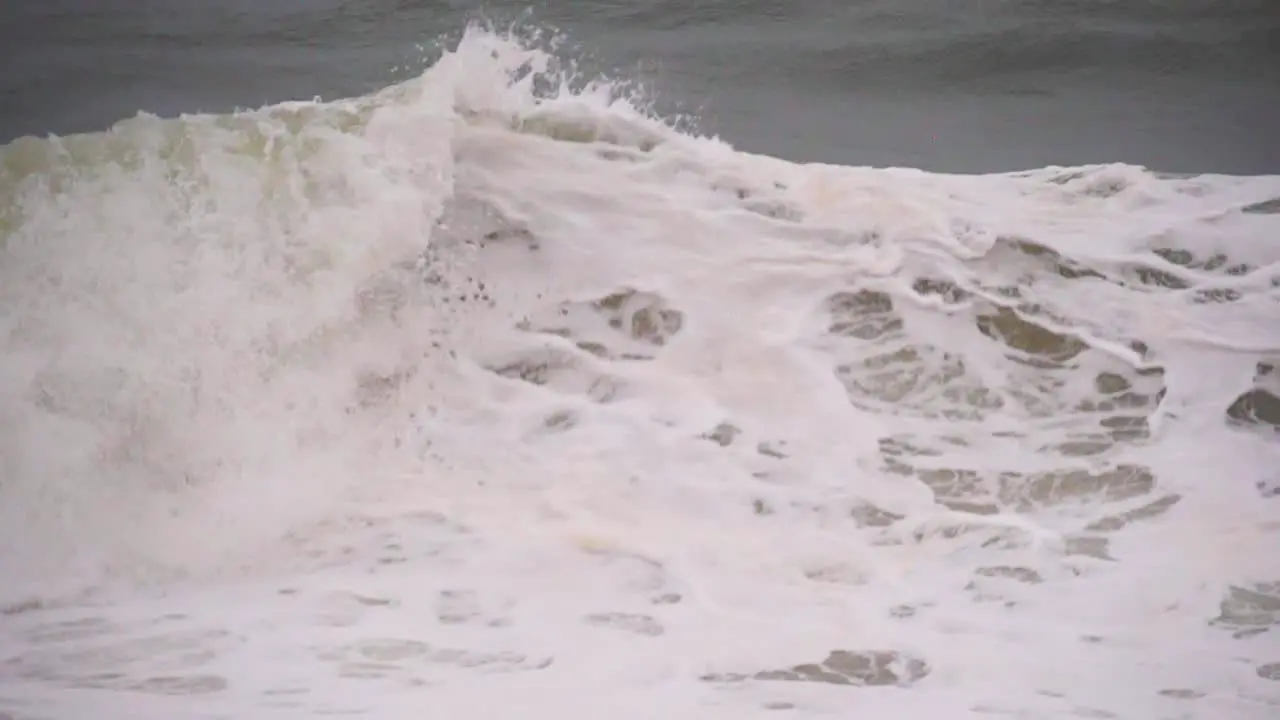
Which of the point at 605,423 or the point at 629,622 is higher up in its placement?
the point at 605,423

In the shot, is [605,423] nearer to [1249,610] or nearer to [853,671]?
[853,671]

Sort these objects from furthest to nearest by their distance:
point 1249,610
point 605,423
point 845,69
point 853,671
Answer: point 845,69
point 605,423
point 1249,610
point 853,671

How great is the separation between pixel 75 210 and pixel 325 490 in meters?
0.57

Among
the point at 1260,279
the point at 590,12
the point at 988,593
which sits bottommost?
the point at 988,593

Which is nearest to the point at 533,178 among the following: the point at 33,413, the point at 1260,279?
the point at 33,413

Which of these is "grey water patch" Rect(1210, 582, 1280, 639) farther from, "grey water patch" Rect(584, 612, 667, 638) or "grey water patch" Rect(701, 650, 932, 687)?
"grey water patch" Rect(584, 612, 667, 638)

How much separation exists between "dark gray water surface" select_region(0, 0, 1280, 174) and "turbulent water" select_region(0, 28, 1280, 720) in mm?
49

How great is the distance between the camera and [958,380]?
1622 mm

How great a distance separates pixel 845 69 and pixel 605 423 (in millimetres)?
577

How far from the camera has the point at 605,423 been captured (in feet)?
5.12

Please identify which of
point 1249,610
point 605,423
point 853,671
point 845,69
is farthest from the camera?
point 845,69

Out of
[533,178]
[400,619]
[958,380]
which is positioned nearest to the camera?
[400,619]

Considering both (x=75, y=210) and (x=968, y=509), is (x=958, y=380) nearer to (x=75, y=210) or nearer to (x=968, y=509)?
(x=968, y=509)

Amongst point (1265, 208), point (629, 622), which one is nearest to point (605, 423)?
point (629, 622)
